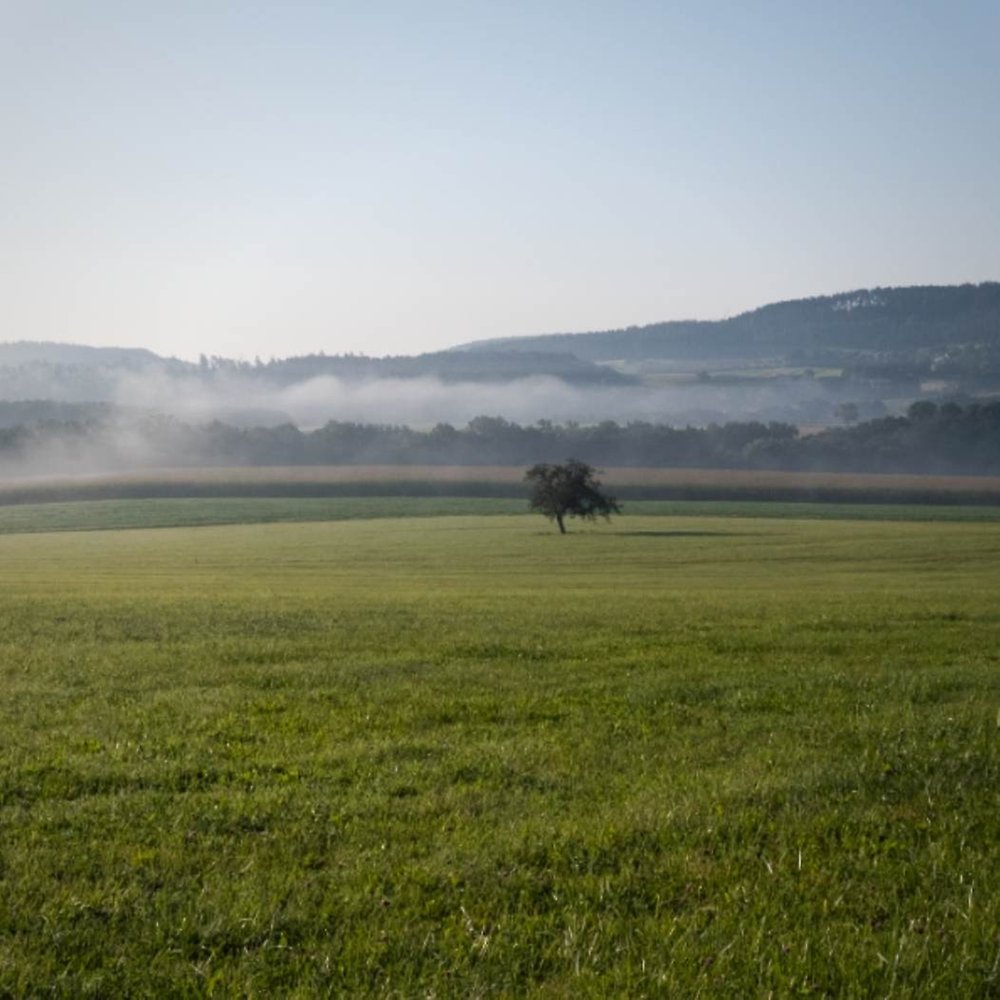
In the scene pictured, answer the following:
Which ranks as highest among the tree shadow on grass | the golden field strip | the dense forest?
the dense forest

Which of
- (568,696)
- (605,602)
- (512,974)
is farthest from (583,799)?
(605,602)

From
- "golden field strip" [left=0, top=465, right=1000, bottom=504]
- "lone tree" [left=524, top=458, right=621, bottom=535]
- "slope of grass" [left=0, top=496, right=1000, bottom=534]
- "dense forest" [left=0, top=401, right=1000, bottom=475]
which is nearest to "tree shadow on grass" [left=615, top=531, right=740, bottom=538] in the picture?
"lone tree" [left=524, top=458, right=621, bottom=535]

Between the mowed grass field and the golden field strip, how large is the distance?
10422 cm

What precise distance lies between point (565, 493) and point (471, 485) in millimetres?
43543

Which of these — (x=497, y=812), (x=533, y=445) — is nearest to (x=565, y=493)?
(x=497, y=812)

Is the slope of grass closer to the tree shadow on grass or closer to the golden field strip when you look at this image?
the golden field strip

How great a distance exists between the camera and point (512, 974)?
668 centimetres

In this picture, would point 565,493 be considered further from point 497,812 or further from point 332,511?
point 497,812

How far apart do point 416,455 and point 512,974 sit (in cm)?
15968

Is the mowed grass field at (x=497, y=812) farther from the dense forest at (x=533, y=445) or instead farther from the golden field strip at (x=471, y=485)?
the dense forest at (x=533, y=445)

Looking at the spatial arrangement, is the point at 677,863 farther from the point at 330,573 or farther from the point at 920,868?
the point at 330,573

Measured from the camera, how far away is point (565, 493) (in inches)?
3455

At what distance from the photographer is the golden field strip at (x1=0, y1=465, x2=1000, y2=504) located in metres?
123

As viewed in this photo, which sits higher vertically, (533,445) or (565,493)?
(533,445)
